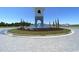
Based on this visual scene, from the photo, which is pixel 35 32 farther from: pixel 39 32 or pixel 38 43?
pixel 38 43

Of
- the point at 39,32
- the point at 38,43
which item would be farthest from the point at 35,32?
the point at 38,43

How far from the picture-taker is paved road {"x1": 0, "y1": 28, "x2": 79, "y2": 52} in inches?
121

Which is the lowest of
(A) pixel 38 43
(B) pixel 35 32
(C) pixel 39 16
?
(A) pixel 38 43

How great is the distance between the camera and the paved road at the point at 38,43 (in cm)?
307

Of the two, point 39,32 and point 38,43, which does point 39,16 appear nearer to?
point 39,32

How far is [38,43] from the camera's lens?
3115mm

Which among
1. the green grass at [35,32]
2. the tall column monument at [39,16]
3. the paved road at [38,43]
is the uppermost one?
the tall column monument at [39,16]

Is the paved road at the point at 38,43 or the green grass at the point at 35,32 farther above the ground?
the green grass at the point at 35,32

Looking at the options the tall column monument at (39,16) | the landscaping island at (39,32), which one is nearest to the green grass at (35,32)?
the landscaping island at (39,32)

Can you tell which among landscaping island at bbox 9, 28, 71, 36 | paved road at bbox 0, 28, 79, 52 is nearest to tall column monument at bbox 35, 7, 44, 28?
landscaping island at bbox 9, 28, 71, 36

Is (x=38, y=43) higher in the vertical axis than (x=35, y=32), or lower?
lower

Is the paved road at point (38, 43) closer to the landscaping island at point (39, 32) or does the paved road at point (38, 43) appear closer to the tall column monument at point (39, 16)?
the landscaping island at point (39, 32)

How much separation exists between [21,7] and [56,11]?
66 cm
